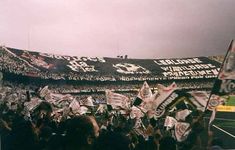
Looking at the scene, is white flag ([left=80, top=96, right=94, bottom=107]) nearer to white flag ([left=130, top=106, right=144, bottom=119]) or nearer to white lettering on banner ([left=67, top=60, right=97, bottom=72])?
white lettering on banner ([left=67, top=60, right=97, bottom=72])

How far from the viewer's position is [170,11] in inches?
222

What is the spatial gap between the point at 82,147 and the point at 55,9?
239cm

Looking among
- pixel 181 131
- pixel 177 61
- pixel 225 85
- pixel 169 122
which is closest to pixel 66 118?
pixel 169 122

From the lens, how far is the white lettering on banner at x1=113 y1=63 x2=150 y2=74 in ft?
19.5

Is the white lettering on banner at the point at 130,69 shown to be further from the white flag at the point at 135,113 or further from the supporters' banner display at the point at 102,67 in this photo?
the white flag at the point at 135,113

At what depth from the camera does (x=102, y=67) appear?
Answer: 5.91 meters

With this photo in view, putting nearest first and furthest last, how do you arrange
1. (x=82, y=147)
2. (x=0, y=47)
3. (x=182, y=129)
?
(x=82, y=147) → (x=0, y=47) → (x=182, y=129)

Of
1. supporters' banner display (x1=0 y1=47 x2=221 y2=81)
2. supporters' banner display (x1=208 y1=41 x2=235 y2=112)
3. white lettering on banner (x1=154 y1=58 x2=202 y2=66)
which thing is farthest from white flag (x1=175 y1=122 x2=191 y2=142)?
white lettering on banner (x1=154 y1=58 x2=202 y2=66)

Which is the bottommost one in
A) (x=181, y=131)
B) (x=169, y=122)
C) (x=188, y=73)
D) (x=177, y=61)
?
(x=181, y=131)

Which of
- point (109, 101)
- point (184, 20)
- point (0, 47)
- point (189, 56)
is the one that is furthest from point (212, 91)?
point (0, 47)

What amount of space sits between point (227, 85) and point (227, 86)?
1 centimetres

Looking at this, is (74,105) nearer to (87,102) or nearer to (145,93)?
(87,102)

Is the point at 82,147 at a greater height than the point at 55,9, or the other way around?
the point at 55,9

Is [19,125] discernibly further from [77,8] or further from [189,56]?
[189,56]
